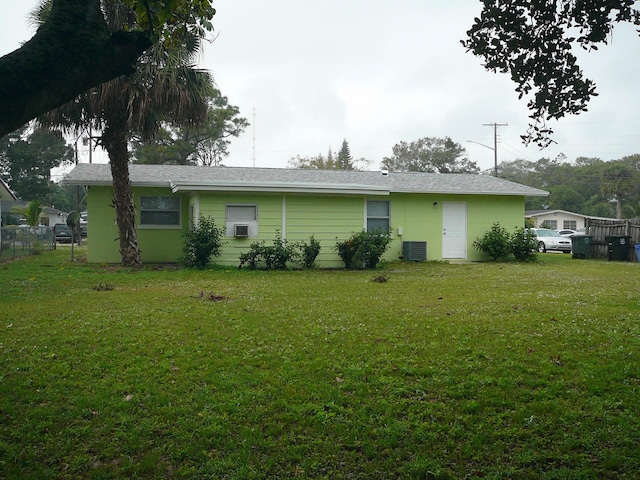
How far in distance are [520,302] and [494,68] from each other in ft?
15.3

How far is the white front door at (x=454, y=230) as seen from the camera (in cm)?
1950

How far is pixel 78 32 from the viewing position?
343 centimetres

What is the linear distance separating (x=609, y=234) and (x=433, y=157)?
37306 millimetres

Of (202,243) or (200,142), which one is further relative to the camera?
(200,142)

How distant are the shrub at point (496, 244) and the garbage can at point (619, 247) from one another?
481 cm

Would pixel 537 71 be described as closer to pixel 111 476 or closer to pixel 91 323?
pixel 111 476

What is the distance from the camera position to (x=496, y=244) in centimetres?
1900

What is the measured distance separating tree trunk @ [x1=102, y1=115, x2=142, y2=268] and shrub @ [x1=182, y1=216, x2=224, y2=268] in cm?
173

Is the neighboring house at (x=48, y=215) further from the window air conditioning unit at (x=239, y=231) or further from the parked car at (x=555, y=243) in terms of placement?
the parked car at (x=555, y=243)

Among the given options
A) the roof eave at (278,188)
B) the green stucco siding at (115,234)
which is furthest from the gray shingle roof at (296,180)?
the green stucco siding at (115,234)

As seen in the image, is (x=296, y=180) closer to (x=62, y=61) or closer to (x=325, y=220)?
(x=325, y=220)

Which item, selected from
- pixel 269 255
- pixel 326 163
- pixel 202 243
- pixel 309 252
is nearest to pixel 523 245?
pixel 309 252

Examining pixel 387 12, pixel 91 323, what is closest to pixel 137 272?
pixel 91 323

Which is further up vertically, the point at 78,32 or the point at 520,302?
the point at 78,32
